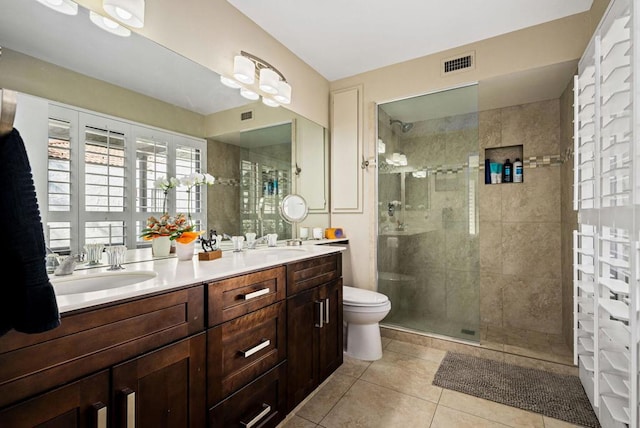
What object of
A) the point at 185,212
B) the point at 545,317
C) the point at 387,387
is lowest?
the point at 387,387

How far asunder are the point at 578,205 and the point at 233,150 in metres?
2.23

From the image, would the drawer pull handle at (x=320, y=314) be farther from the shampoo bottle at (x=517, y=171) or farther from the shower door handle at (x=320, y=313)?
the shampoo bottle at (x=517, y=171)

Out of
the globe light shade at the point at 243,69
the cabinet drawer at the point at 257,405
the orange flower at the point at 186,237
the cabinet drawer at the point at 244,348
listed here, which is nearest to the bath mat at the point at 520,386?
the cabinet drawer at the point at 257,405

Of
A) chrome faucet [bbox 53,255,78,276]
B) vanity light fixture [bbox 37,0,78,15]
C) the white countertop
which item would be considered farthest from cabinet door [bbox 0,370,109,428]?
vanity light fixture [bbox 37,0,78,15]

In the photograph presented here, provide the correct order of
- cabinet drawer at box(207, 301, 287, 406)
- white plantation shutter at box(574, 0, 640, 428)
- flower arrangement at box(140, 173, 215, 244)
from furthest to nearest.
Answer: flower arrangement at box(140, 173, 215, 244) < cabinet drawer at box(207, 301, 287, 406) < white plantation shutter at box(574, 0, 640, 428)

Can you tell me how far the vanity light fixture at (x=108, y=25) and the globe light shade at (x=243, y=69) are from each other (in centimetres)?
65

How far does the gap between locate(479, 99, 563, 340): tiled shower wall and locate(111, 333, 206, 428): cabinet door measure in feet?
9.57

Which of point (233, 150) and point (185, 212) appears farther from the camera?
point (233, 150)

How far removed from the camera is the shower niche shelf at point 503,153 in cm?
304

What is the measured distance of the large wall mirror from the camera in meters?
1.21

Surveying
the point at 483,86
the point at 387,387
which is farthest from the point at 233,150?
the point at 483,86

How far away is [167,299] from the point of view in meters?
1.10

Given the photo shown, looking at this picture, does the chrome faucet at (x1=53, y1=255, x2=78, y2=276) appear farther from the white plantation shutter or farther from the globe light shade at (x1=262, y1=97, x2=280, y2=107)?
the white plantation shutter

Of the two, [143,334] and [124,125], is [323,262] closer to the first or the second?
[143,334]
